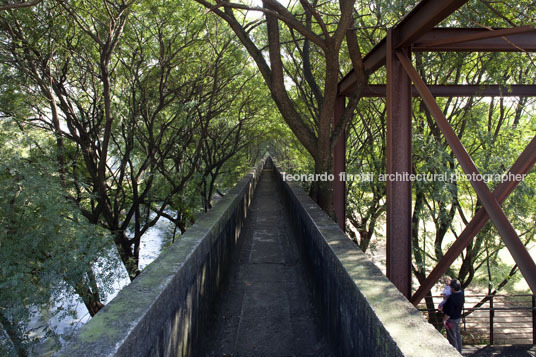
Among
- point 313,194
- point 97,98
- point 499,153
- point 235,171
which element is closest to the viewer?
point 313,194

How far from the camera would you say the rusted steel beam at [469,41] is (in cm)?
515

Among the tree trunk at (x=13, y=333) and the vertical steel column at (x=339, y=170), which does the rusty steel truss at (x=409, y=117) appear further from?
the tree trunk at (x=13, y=333)

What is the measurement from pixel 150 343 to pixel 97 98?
31.4 ft

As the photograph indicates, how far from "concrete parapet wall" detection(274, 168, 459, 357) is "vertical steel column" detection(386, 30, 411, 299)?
0.88 metres

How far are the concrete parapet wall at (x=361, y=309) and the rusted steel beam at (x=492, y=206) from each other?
4.80ft

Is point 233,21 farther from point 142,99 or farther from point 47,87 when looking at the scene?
point 142,99

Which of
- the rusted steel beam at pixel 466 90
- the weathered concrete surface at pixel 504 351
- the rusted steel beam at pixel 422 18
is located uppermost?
the rusted steel beam at pixel 422 18

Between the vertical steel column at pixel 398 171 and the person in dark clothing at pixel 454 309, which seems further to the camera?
the person in dark clothing at pixel 454 309

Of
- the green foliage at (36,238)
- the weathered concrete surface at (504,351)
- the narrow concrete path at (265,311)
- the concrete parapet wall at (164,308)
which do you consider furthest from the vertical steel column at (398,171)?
the weathered concrete surface at (504,351)

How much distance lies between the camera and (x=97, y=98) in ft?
34.8

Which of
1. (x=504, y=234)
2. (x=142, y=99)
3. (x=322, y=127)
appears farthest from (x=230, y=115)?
(x=504, y=234)

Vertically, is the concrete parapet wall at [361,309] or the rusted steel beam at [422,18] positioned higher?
the rusted steel beam at [422,18]

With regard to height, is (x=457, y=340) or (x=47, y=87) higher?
(x=47, y=87)

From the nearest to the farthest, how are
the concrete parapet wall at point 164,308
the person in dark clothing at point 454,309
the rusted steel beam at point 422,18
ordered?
the concrete parapet wall at point 164,308, the rusted steel beam at point 422,18, the person in dark clothing at point 454,309
